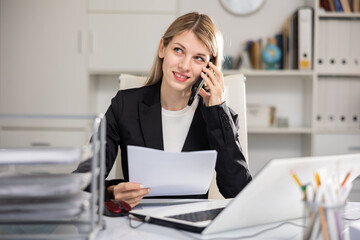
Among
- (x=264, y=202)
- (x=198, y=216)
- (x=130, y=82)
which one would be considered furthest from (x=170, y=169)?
(x=130, y=82)

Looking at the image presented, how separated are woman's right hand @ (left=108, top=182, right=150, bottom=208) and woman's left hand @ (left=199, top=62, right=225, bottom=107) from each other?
535 millimetres

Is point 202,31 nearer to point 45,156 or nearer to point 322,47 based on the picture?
point 45,156

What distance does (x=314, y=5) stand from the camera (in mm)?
3012

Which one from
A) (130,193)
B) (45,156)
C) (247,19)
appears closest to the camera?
(45,156)

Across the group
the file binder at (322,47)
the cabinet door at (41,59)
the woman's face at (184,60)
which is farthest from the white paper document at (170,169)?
the file binder at (322,47)

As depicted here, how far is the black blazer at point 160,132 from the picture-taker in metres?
1.49

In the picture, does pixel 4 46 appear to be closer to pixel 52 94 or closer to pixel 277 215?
pixel 52 94

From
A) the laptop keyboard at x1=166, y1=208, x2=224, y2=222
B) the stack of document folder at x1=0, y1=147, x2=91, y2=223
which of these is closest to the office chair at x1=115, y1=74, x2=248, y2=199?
the laptop keyboard at x1=166, y1=208, x2=224, y2=222

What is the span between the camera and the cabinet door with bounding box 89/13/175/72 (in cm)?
309

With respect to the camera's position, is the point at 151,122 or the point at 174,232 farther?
the point at 151,122

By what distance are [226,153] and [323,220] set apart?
76 cm

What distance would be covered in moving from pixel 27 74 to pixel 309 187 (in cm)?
270

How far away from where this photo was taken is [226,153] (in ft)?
4.90

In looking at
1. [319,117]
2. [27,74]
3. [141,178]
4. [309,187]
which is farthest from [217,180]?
[27,74]
